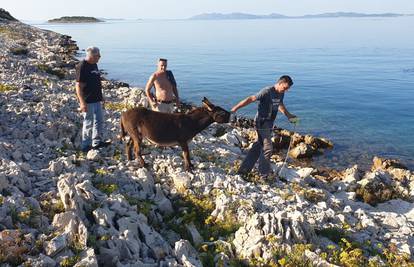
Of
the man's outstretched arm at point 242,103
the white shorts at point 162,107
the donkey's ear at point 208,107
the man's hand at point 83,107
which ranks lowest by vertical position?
the white shorts at point 162,107

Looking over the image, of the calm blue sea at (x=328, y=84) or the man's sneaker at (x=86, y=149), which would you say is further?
the calm blue sea at (x=328, y=84)

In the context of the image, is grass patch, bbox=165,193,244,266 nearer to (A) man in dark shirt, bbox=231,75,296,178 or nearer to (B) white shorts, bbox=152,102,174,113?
(A) man in dark shirt, bbox=231,75,296,178

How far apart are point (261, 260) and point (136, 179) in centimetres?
428

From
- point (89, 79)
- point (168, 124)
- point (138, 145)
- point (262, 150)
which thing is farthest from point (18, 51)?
point (262, 150)

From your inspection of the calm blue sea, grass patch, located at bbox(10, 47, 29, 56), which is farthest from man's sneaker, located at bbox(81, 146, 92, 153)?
grass patch, located at bbox(10, 47, 29, 56)

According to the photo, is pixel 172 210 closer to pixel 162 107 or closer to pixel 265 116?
pixel 265 116

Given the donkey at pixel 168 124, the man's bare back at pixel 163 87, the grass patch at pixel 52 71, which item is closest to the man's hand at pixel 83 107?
the donkey at pixel 168 124

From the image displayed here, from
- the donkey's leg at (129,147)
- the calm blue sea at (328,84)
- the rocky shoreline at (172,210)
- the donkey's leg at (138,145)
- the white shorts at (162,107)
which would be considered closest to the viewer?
the rocky shoreline at (172,210)

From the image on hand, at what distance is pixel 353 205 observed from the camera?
484 inches

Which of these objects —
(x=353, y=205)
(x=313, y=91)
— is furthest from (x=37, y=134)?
(x=313, y=91)

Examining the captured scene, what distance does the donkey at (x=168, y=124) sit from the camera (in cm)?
1188

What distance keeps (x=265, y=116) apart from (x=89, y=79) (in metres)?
5.11

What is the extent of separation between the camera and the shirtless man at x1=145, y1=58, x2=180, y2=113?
1354 centimetres

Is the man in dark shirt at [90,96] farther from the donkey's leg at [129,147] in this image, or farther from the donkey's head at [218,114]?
the donkey's head at [218,114]
